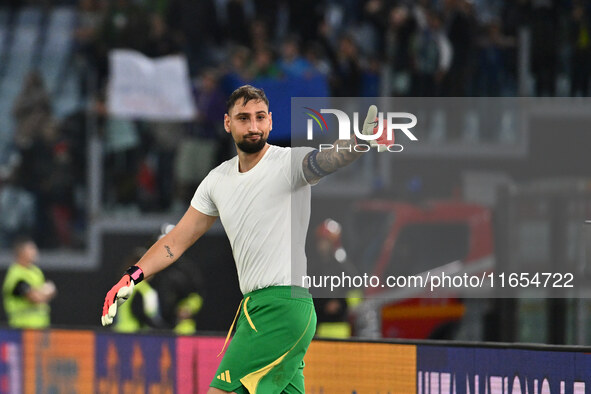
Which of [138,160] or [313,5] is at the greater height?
[313,5]

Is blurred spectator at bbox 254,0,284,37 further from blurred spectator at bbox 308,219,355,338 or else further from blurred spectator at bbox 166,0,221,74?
blurred spectator at bbox 308,219,355,338

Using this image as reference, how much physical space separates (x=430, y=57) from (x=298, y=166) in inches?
306

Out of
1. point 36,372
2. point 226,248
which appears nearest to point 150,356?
point 36,372

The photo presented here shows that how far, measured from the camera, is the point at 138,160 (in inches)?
557

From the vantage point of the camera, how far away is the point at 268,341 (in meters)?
5.14

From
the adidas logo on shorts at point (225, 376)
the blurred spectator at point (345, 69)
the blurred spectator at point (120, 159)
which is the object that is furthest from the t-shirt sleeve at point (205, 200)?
the blurred spectator at point (120, 159)

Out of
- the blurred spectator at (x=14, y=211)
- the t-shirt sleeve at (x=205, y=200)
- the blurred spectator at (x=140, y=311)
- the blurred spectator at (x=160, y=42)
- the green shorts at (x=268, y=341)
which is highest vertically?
the blurred spectator at (x=160, y=42)

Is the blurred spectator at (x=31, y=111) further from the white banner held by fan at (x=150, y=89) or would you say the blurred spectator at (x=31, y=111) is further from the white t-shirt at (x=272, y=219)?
the white t-shirt at (x=272, y=219)

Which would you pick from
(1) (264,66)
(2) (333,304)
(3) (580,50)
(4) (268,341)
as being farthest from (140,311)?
(4) (268,341)

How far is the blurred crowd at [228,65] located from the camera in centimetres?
1213

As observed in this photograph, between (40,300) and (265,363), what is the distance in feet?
23.0

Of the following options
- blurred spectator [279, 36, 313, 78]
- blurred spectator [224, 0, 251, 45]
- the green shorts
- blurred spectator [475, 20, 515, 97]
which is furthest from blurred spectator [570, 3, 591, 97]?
the green shorts

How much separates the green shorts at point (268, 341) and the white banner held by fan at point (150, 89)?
8.75 meters

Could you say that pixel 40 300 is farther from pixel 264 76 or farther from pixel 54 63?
pixel 54 63
